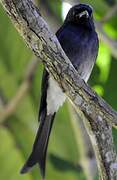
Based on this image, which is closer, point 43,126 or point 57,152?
point 43,126

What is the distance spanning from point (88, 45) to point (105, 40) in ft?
1.39

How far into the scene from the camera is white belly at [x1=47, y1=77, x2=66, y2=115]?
465 cm

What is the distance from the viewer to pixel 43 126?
15.1 feet

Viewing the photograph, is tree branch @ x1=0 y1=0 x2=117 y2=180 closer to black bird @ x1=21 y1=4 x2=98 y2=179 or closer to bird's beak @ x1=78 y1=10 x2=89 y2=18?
black bird @ x1=21 y1=4 x2=98 y2=179

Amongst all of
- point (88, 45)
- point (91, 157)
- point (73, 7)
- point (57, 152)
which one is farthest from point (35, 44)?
point (57, 152)

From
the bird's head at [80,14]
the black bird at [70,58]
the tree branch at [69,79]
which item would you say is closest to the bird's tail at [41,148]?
the black bird at [70,58]

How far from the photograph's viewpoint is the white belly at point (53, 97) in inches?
183

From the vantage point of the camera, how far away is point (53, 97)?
4730mm

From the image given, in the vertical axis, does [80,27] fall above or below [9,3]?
below

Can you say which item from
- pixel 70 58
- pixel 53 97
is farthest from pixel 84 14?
pixel 53 97

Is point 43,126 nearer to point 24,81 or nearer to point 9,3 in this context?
point 24,81

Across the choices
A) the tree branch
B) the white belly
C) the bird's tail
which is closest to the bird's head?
the white belly

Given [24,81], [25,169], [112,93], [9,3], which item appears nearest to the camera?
[9,3]

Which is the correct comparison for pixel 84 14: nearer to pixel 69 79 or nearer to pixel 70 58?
pixel 70 58
